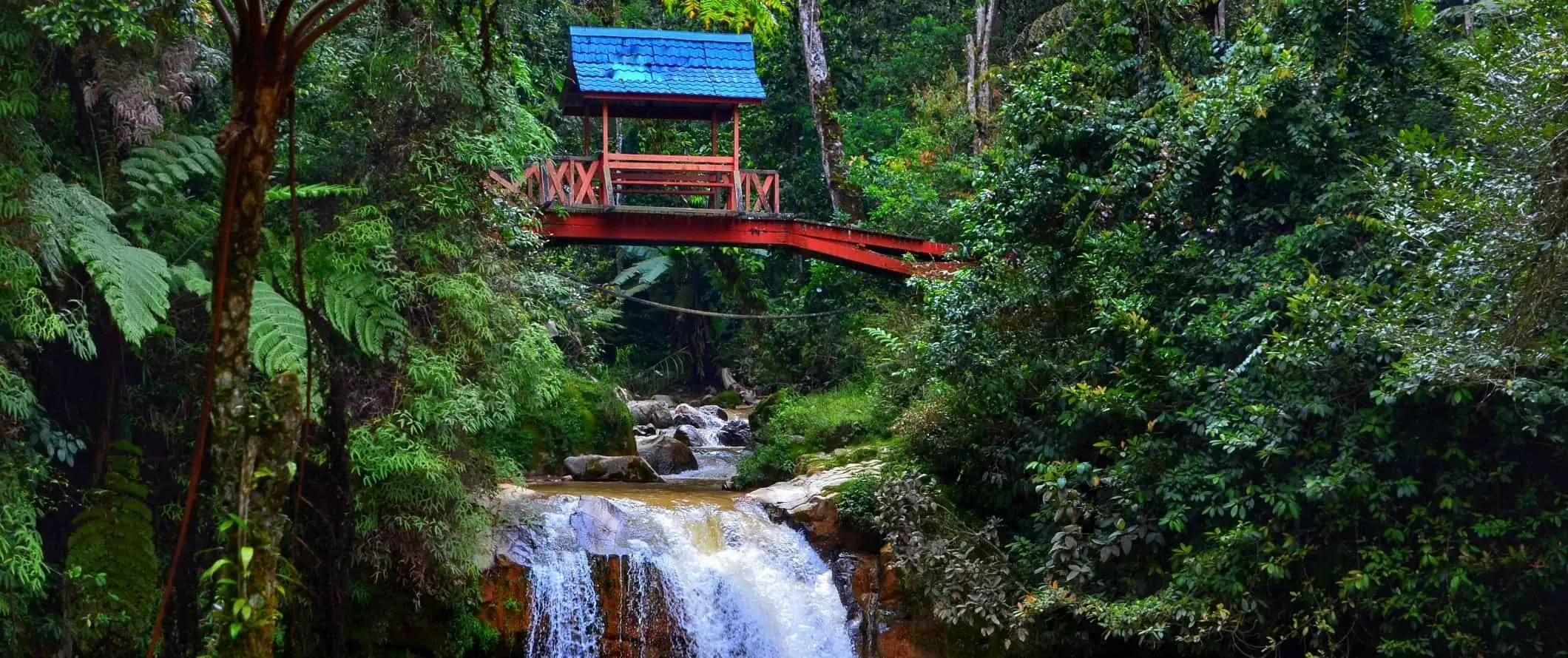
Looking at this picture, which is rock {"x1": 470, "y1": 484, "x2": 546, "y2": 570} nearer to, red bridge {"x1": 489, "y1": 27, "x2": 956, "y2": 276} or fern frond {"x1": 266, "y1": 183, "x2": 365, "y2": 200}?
fern frond {"x1": 266, "y1": 183, "x2": 365, "y2": 200}

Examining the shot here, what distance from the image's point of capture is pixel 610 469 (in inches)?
507

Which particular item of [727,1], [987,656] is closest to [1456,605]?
[987,656]

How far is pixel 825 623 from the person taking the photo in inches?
373

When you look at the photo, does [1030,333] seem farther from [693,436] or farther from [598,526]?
[693,436]

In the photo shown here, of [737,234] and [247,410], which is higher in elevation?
[737,234]

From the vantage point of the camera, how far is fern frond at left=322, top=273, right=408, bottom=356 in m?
7.58

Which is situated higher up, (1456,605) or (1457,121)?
(1457,121)

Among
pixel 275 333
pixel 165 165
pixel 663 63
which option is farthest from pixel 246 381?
pixel 663 63

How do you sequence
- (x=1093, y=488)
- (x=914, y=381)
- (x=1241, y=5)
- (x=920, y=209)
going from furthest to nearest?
1. (x=920, y=209)
2. (x=1241, y=5)
3. (x=914, y=381)
4. (x=1093, y=488)

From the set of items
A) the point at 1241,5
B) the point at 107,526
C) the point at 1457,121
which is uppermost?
the point at 1241,5

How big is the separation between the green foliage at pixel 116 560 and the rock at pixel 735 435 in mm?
10378

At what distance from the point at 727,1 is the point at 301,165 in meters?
4.92

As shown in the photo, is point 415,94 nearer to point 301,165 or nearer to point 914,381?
point 301,165

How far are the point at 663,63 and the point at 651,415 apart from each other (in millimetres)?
5677
